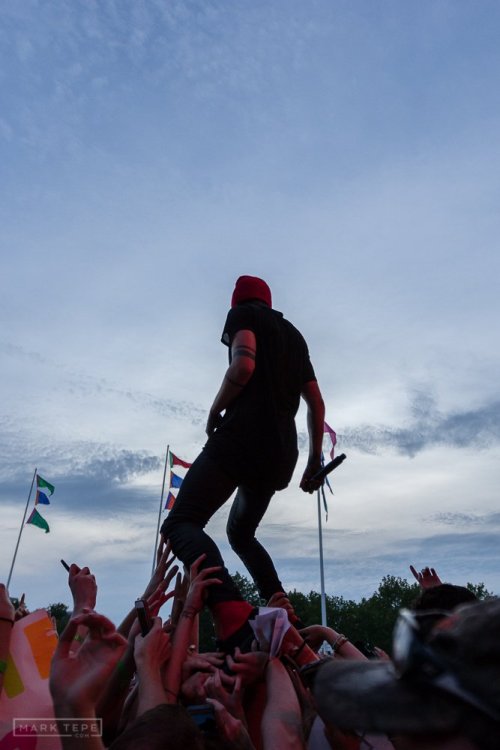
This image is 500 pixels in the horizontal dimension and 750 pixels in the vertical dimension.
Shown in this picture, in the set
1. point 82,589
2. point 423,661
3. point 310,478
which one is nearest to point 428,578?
point 310,478

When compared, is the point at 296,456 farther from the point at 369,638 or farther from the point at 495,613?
the point at 369,638

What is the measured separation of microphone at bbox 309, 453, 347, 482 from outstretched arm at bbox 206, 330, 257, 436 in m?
0.70

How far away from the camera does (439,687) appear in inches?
31.9

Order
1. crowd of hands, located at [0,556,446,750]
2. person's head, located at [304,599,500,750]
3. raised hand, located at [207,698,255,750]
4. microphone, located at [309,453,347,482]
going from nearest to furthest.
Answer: person's head, located at [304,599,500,750]
crowd of hands, located at [0,556,446,750]
raised hand, located at [207,698,255,750]
microphone, located at [309,453,347,482]

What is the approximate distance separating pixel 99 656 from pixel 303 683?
0.96m

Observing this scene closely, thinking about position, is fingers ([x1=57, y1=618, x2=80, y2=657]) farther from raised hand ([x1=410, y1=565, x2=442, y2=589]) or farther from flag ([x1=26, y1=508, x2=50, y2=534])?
flag ([x1=26, y1=508, x2=50, y2=534])

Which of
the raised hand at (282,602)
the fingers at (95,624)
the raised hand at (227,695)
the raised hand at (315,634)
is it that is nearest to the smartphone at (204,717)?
the raised hand at (227,695)

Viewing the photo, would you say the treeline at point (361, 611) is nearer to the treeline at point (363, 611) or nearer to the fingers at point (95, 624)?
the treeline at point (363, 611)

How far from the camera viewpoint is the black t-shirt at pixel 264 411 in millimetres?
2822

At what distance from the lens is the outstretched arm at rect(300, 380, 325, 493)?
3402 mm

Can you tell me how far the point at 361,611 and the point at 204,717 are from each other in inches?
2353

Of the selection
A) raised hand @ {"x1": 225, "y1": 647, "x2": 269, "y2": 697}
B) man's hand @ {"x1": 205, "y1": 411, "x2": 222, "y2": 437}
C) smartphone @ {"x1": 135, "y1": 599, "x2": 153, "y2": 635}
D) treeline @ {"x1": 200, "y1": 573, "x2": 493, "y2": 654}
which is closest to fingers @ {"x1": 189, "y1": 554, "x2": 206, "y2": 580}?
smartphone @ {"x1": 135, "y1": 599, "x2": 153, "y2": 635}

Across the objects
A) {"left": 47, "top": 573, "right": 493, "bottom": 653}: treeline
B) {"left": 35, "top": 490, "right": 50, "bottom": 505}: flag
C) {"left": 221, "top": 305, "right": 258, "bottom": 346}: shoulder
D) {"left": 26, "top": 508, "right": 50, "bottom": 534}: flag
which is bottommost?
{"left": 47, "top": 573, "right": 493, "bottom": 653}: treeline

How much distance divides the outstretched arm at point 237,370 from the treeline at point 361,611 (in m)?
52.3
